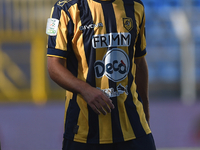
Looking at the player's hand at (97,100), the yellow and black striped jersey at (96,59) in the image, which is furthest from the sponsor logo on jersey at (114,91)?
the player's hand at (97,100)

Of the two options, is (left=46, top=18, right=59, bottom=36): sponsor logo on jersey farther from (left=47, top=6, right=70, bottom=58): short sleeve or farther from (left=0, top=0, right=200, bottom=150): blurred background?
(left=0, top=0, right=200, bottom=150): blurred background

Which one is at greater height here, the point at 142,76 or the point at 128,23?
the point at 128,23

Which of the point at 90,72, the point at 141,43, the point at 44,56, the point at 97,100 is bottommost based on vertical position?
the point at 44,56

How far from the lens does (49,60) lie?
5.16 feet

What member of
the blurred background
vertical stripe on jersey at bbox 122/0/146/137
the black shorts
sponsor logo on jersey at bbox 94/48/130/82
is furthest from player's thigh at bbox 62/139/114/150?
the blurred background

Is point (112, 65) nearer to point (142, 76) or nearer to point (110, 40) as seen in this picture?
point (110, 40)

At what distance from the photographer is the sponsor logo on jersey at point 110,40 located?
1574mm

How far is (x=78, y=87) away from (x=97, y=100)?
11 cm

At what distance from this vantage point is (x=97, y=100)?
4.70 ft

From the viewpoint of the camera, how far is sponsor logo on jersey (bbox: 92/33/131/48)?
1.57 m

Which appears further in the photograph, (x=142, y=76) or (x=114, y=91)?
(x=142, y=76)

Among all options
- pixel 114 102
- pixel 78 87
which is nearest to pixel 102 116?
pixel 114 102

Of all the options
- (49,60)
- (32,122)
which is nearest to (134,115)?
(49,60)

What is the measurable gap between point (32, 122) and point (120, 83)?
4.84 meters
